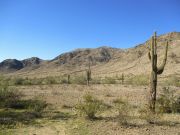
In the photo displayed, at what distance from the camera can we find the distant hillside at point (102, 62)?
258 ft

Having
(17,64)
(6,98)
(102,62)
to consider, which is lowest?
(6,98)

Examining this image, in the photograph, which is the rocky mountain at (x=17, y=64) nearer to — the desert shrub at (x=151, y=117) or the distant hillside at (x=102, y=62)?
the distant hillside at (x=102, y=62)

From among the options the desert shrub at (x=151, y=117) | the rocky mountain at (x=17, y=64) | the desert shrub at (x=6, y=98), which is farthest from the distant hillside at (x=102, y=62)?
the desert shrub at (x=151, y=117)

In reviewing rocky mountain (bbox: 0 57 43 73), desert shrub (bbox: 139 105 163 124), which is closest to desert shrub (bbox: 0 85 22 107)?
desert shrub (bbox: 139 105 163 124)

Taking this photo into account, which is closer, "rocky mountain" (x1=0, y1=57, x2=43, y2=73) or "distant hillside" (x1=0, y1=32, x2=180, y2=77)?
"distant hillside" (x1=0, y1=32, x2=180, y2=77)

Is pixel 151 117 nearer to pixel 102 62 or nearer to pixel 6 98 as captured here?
pixel 6 98

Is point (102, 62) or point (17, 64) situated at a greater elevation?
point (17, 64)

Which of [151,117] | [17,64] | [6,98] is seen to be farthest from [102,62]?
[151,117]

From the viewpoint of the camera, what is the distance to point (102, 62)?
119m

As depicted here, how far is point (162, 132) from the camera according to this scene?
389 inches

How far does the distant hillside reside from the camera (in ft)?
258

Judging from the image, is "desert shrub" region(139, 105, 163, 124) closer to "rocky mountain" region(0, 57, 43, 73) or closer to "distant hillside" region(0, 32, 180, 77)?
"distant hillside" region(0, 32, 180, 77)

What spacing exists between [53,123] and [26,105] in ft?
16.6

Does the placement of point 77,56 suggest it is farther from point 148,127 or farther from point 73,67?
point 148,127
